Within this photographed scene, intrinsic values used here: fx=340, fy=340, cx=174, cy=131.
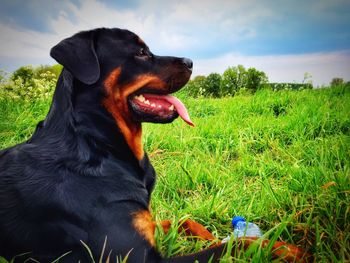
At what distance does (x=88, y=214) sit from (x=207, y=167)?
200cm

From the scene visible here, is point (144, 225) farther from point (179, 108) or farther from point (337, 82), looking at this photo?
point (337, 82)

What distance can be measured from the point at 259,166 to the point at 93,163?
7.37ft

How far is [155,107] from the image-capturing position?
7.86ft

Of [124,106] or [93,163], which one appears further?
[124,106]

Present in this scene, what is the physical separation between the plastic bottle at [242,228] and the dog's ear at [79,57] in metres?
1.34

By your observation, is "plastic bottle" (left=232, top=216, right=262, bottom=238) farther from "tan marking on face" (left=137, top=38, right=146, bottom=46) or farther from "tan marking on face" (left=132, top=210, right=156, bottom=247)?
"tan marking on face" (left=137, top=38, right=146, bottom=46)

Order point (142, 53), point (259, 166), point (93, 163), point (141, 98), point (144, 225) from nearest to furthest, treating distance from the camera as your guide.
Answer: point (144, 225), point (93, 163), point (141, 98), point (142, 53), point (259, 166)

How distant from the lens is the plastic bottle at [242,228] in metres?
2.23

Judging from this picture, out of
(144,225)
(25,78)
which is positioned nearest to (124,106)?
(144,225)

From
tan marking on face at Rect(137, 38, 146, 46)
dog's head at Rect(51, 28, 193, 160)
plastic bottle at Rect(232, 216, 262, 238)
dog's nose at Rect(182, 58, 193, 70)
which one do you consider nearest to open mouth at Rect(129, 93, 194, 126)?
dog's head at Rect(51, 28, 193, 160)

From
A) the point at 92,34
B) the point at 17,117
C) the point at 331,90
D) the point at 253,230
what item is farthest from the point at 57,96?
the point at 331,90

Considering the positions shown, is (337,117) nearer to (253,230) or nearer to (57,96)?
(253,230)

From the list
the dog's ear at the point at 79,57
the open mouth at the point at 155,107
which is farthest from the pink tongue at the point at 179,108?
the dog's ear at the point at 79,57

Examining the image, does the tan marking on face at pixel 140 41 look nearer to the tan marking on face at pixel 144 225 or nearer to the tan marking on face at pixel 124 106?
the tan marking on face at pixel 124 106
